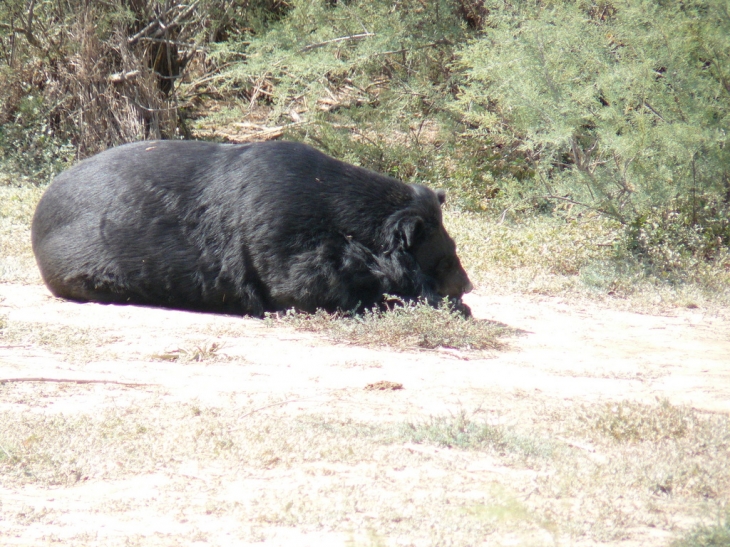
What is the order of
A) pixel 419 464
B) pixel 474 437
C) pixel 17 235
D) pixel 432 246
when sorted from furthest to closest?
pixel 17 235 → pixel 432 246 → pixel 474 437 → pixel 419 464

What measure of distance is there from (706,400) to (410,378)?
1.67 m

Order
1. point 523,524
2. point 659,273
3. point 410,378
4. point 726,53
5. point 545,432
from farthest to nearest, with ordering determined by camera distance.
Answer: point 659,273, point 726,53, point 410,378, point 545,432, point 523,524

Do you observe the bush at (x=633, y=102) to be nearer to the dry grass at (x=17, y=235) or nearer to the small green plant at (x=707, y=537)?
the dry grass at (x=17, y=235)

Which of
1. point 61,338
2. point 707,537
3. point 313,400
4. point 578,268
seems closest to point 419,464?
point 313,400

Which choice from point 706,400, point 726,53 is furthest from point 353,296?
point 726,53

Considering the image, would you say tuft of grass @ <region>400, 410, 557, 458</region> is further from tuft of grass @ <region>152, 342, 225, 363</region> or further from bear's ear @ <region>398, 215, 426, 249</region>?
bear's ear @ <region>398, 215, 426, 249</region>

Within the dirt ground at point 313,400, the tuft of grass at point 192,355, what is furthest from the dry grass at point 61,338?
the tuft of grass at point 192,355

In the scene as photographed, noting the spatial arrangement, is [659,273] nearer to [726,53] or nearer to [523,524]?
[726,53]

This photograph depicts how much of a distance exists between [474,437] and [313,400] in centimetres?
98

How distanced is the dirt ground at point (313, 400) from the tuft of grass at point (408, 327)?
16cm

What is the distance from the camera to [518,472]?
355cm

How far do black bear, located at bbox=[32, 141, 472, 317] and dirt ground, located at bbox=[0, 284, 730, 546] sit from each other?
263 millimetres

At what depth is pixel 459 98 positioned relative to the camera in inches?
477

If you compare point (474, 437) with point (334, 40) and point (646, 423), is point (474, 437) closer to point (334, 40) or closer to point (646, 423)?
point (646, 423)
